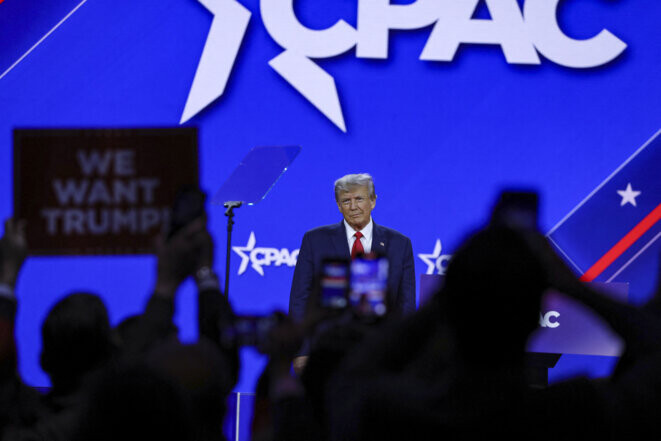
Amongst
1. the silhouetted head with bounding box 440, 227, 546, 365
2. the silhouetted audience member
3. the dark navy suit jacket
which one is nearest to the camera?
the silhouetted head with bounding box 440, 227, 546, 365

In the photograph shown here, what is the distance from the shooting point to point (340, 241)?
388cm

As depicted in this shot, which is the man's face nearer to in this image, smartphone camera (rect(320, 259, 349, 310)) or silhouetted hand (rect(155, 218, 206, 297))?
smartphone camera (rect(320, 259, 349, 310))

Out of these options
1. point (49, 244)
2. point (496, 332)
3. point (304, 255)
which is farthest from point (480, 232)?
point (304, 255)

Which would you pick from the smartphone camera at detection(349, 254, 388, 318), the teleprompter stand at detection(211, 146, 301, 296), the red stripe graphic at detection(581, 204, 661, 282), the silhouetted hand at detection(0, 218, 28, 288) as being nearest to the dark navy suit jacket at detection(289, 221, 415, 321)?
the teleprompter stand at detection(211, 146, 301, 296)

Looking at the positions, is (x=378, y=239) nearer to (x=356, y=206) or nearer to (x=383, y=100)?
(x=356, y=206)

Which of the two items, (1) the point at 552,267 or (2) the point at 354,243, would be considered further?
(2) the point at 354,243

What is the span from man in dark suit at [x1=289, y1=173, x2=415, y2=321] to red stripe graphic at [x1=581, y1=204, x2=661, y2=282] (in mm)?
1535

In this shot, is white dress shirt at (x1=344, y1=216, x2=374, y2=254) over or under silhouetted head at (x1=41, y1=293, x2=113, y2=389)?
under

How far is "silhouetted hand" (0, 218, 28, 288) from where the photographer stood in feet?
5.20

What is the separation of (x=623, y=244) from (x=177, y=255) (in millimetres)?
3872

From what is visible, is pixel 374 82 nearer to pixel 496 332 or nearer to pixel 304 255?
pixel 304 255

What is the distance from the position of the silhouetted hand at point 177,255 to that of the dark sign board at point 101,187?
7.2 inches

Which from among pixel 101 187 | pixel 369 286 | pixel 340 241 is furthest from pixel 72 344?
pixel 340 241

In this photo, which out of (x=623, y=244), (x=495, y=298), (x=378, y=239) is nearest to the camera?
(x=495, y=298)
